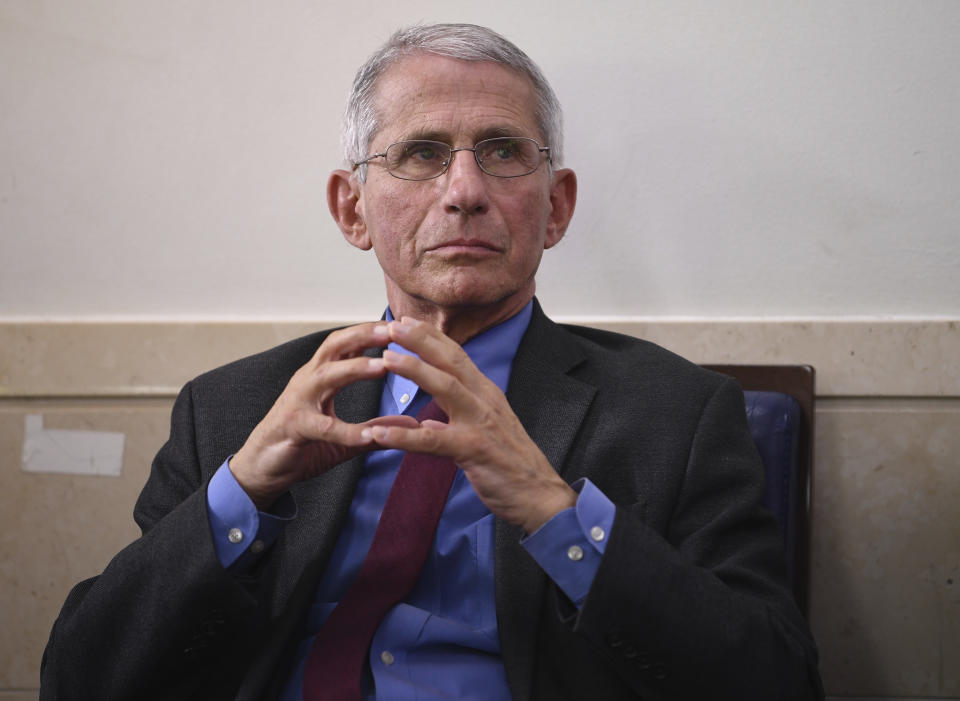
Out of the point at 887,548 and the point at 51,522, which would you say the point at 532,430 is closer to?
the point at 887,548

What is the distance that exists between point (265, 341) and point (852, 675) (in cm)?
158

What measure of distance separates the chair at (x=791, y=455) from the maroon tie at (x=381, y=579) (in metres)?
0.65

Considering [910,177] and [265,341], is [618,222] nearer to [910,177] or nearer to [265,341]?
[910,177]

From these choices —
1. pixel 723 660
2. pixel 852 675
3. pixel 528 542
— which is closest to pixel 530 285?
pixel 528 542

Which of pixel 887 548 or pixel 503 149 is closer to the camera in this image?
pixel 503 149

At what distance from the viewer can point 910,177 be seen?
1947mm

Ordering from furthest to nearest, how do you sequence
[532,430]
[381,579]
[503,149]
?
[503,149] < [532,430] < [381,579]

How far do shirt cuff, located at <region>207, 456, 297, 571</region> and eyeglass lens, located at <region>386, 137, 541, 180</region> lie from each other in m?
0.62

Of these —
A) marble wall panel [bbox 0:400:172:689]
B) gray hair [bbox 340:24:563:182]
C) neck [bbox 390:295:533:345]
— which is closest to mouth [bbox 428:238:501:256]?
neck [bbox 390:295:533:345]

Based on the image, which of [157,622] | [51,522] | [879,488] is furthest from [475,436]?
[51,522]

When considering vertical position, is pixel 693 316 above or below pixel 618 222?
below

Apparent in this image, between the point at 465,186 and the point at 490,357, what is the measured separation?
305mm

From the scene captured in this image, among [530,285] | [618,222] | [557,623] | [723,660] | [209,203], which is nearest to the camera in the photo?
[723,660]

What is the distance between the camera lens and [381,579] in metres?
1.33
